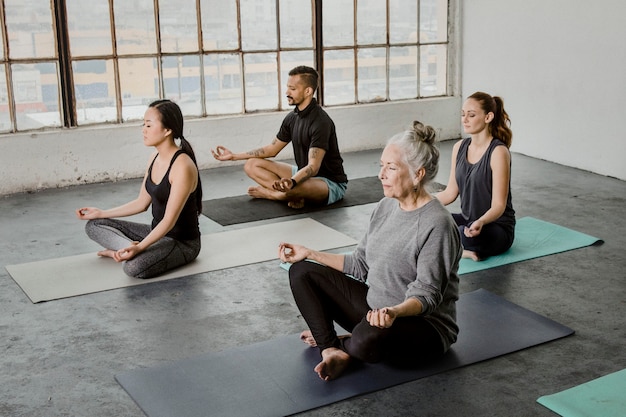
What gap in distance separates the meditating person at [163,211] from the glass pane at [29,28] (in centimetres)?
248

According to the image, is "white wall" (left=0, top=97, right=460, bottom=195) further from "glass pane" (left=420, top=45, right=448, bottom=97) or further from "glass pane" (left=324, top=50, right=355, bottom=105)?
"glass pane" (left=420, top=45, right=448, bottom=97)

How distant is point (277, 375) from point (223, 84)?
15.0ft

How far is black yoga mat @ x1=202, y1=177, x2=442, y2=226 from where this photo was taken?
5719 mm

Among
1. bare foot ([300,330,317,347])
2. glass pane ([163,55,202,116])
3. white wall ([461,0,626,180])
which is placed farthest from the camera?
glass pane ([163,55,202,116])

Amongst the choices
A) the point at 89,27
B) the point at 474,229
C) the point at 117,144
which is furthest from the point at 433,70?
the point at 474,229

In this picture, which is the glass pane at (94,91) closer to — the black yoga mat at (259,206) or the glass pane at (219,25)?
the glass pane at (219,25)

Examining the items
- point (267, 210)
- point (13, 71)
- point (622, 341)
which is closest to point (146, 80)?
point (13, 71)

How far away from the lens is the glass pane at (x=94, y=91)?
22.4 feet

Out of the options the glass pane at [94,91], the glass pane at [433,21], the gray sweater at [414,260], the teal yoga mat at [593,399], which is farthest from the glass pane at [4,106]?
the teal yoga mat at [593,399]

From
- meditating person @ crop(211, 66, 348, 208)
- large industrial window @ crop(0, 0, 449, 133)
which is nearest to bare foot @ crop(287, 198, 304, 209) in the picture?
meditating person @ crop(211, 66, 348, 208)

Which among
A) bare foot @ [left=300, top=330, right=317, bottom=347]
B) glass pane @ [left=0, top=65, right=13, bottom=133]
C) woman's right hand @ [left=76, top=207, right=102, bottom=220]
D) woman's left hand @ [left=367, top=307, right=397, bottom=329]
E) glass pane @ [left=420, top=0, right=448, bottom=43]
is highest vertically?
glass pane @ [left=420, top=0, right=448, bottom=43]

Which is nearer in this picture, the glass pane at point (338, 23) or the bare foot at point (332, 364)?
the bare foot at point (332, 364)

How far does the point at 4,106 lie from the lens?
657 cm

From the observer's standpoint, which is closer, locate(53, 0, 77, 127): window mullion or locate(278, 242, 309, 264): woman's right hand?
locate(278, 242, 309, 264): woman's right hand
